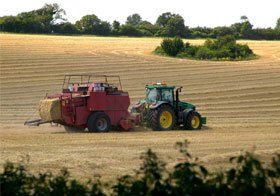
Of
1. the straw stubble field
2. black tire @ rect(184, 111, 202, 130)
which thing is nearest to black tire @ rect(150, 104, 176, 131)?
the straw stubble field

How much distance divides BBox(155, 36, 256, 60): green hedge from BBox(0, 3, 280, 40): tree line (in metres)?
16.8

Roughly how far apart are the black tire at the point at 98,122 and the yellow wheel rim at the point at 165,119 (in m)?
1.70

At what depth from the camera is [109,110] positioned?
22.4 meters

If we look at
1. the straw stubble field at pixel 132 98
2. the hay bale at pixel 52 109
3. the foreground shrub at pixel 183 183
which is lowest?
the straw stubble field at pixel 132 98

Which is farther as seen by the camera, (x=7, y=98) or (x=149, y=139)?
(x=7, y=98)

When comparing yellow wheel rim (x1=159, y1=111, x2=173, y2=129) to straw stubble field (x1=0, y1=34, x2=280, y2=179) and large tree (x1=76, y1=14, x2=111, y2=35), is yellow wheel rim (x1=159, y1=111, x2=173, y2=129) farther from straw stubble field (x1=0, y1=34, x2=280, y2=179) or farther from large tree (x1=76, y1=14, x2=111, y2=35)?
large tree (x1=76, y1=14, x2=111, y2=35)

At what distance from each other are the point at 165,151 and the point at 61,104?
6336 millimetres

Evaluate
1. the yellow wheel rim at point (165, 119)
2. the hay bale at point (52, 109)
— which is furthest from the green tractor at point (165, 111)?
the hay bale at point (52, 109)

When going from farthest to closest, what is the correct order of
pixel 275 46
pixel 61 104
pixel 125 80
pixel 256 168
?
pixel 275 46
pixel 125 80
pixel 61 104
pixel 256 168

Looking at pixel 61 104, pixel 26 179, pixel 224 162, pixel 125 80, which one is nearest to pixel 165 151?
pixel 224 162

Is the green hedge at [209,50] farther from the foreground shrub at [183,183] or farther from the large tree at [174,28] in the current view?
the foreground shrub at [183,183]

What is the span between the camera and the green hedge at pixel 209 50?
5150 cm

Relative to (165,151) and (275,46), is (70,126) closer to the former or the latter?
(165,151)

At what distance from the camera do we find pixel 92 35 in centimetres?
7056
